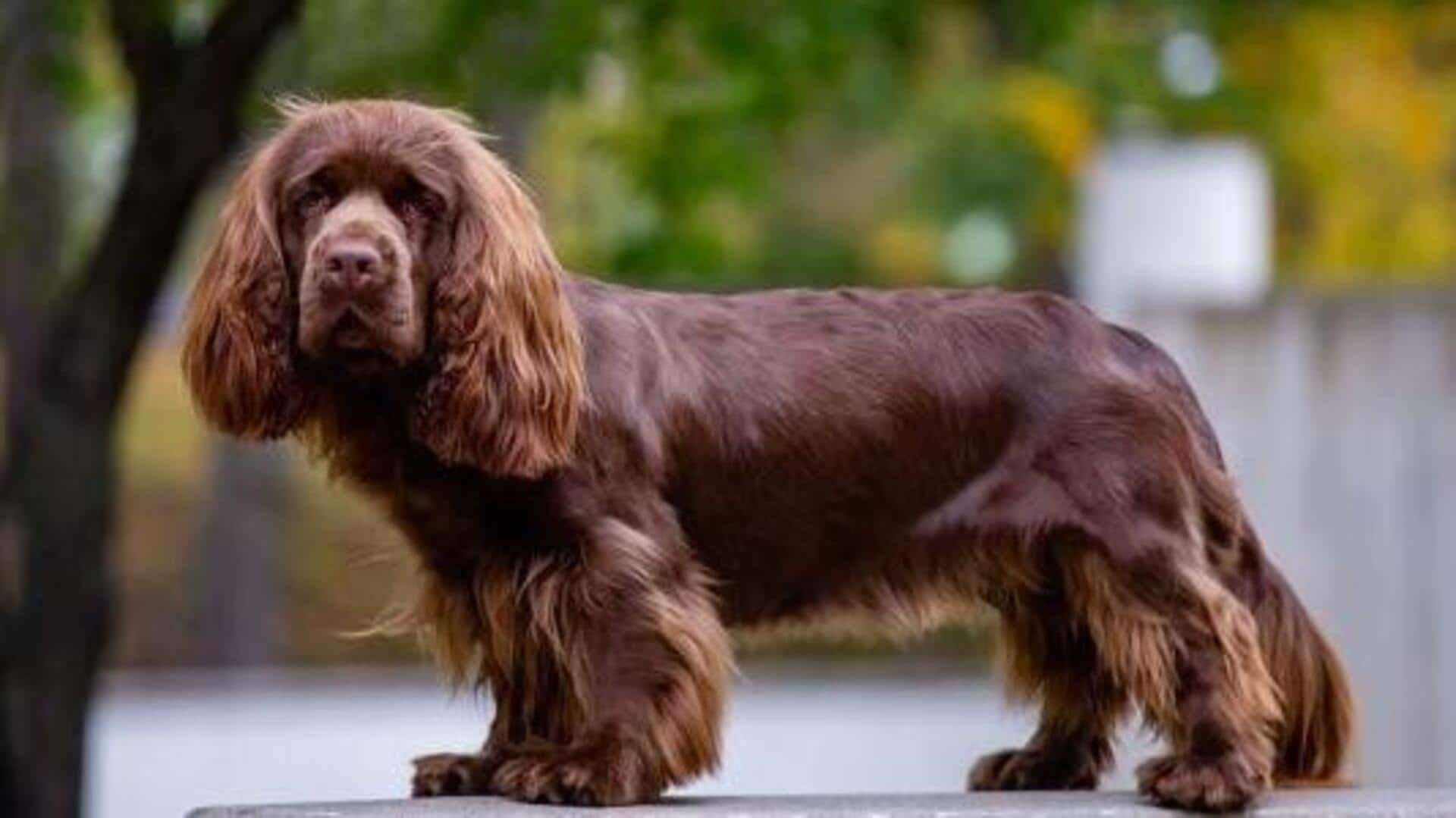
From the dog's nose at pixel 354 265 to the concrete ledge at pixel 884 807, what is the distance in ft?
2.93

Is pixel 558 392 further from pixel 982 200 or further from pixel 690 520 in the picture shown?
pixel 982 200

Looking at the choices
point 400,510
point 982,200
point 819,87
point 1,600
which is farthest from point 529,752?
point 982,200

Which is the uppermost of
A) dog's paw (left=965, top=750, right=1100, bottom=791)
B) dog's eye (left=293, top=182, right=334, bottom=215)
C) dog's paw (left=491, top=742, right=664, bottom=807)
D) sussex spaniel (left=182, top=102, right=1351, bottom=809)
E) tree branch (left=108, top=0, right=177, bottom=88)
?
tree branch (left=108, top=0, right=177, bottom=88)

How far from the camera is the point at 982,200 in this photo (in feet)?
69.4

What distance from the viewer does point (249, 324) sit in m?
6.75

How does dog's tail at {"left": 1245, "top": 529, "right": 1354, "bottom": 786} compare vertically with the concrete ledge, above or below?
above

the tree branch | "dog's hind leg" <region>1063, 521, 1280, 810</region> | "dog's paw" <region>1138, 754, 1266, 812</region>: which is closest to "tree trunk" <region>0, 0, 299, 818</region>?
the tree branch

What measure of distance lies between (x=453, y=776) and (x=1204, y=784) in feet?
→ 4.30

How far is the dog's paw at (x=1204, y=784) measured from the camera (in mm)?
6973

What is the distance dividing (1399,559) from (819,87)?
10.3 ft

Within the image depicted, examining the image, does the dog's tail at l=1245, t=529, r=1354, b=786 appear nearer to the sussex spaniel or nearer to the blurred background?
the sussex spaniel

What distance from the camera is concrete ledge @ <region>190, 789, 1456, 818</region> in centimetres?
675

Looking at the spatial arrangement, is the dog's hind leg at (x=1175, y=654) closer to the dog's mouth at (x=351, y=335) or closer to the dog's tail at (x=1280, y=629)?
the dog's tail at (x=1280, y=629)

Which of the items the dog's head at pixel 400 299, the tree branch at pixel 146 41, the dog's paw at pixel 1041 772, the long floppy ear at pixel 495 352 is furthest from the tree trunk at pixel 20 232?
the long floppy ear at pixel 495 352
